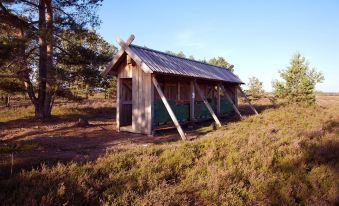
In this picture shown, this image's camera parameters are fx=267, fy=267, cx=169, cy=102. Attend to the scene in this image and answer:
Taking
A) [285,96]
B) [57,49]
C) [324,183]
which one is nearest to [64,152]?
[324,183]

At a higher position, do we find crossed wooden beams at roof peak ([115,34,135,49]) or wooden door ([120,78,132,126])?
crossed wooden beams at roof peak ([115,34,135,49])

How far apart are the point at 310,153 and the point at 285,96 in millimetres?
23724

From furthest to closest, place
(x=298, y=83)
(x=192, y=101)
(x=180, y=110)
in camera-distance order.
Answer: (x=298, y=83) < (x=192, y=101) < (x=180, y=110)

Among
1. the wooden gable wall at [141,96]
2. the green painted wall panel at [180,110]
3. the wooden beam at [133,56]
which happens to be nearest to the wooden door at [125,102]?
the wooden gable wall at [141,96]

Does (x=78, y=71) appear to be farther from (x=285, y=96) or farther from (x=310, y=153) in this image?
(x=285, y=96)

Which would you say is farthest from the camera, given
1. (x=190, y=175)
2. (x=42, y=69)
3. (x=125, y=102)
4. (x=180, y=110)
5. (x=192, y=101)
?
(x=42, y=69)

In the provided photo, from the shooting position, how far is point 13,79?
1628cm

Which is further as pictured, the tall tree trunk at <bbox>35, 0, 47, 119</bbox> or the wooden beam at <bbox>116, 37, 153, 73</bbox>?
the tall tree trunk at <bbox>35, 0, 47, 119</bbox>

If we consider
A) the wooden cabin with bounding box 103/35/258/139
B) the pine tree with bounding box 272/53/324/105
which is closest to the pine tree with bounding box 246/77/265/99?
the pine tree with bounding box 272/53/324/105

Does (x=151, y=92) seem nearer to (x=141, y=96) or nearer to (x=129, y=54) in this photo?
(x=141, y=96)

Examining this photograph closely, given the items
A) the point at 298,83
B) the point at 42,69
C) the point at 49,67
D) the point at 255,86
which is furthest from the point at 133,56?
the point at 255,86

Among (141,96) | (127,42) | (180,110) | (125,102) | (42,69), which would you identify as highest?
(127,42)

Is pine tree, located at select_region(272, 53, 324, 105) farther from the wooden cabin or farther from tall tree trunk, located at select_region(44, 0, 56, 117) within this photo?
tall tree trunk, located at select_region(44, 0, 56, 117)

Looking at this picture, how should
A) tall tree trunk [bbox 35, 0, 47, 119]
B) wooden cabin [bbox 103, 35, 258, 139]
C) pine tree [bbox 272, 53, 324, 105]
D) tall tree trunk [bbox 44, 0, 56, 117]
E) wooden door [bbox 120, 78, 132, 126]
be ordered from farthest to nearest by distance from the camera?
pine tree [bbox 272, 53, 324, 105] → tall tree trunk [bbox 35, 0, 47, 119] → wooden door [bbox 120, 78, 132, 126] → tall tree trunk [bbox 44, 0, 56, 117] → wooden cabin [bbox 103, 35, 258, 139]
